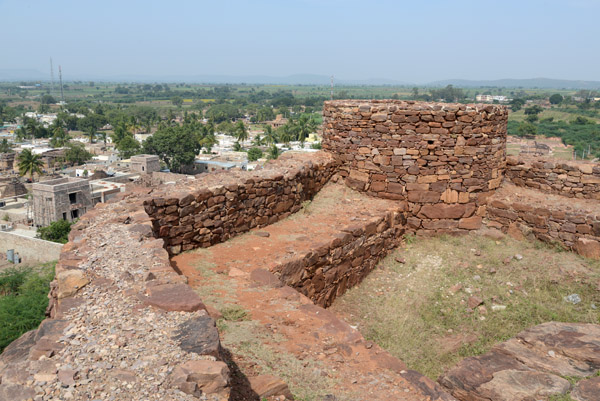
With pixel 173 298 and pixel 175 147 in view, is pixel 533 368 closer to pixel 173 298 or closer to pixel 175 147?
pixel 173 298

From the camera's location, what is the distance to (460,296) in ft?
25.1

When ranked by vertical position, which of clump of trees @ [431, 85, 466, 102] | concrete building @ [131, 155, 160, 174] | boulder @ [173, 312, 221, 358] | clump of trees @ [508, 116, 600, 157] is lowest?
concrete building @ [131, 155, 160, 174]

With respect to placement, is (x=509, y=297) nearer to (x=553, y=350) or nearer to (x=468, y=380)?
(x=553, y=350)

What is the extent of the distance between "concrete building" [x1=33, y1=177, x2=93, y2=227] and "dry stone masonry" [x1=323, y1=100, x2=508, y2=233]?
3872cm

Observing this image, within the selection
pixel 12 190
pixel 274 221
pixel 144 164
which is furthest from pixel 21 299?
pixel 144 164

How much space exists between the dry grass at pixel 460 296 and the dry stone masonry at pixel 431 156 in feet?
2.23

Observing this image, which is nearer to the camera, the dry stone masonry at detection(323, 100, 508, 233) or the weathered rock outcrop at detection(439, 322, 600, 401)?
the weathered rock outcrop at detection(439, 322, 600, 401)

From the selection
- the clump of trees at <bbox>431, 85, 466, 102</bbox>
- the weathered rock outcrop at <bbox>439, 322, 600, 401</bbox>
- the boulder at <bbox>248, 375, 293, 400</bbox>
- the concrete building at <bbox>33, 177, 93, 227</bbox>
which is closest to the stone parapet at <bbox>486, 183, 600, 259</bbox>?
the weathered rock outcrop at <bbox>439, 322, 600, 401</bbox>

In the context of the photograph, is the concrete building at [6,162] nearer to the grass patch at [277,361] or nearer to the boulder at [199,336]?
the grass patch at [277,361]

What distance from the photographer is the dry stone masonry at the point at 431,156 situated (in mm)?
8750

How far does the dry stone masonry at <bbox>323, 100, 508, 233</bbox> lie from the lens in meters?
8.75

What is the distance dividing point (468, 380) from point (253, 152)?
67.2 meters

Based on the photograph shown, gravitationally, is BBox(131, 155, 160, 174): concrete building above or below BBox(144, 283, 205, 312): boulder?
below

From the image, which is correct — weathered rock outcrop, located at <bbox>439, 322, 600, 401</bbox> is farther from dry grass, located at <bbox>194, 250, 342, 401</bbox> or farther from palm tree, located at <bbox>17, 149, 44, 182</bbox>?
palm tree, located at <bbox>17, 149, 44, 182</bbox>
